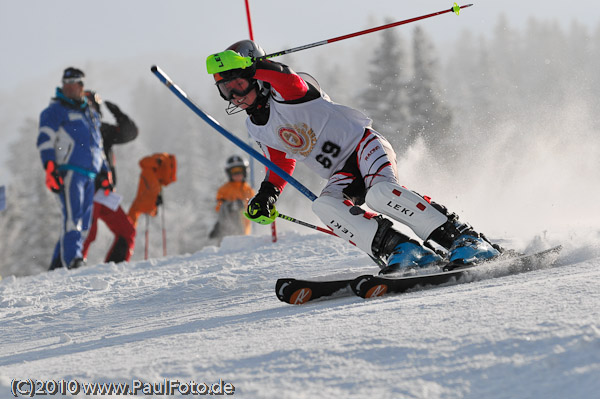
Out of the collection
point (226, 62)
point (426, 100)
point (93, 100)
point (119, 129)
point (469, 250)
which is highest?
point (426, 100)

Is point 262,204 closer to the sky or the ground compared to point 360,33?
closer to the ground

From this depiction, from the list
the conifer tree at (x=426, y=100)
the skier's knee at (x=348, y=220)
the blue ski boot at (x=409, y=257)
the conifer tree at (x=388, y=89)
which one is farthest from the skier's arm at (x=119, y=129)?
the conifer tree at (x=388, y=89)

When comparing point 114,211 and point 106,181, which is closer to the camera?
point 106,181

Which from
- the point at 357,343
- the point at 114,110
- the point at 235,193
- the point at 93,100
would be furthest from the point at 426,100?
the point at 357,343

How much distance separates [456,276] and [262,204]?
1318 millimetres

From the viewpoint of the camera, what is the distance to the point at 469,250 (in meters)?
3.45

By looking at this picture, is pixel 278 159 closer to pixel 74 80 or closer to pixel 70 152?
pixel 70 152

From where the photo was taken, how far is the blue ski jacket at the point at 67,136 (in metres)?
7.36

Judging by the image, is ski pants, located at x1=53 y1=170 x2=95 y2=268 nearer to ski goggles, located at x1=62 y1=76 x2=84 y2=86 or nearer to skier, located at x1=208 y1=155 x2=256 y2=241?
ski goggles, located at x1=62 y1=76 x2=84 y2=86

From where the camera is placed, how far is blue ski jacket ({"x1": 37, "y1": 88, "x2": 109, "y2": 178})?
7.36 meters

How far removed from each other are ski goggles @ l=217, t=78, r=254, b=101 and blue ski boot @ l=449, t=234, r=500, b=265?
1510 mm

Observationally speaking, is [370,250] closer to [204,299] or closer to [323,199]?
[323,199]

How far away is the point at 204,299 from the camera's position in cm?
438

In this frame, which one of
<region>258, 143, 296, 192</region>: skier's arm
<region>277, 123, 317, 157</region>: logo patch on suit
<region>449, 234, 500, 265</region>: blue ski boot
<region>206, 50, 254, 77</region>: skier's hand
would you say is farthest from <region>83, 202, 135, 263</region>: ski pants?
<region>449, 234, 500, 265</region>: blue ski boot
